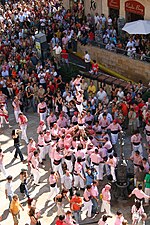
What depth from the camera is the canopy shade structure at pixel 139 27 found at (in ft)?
81.9

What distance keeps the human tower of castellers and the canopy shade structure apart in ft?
19.2

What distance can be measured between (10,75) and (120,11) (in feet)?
25.1

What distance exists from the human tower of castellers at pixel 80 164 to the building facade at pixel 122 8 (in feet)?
26.6

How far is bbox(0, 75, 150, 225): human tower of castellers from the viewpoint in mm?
14695

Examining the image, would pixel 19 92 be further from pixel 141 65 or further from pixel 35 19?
pixel 35 19

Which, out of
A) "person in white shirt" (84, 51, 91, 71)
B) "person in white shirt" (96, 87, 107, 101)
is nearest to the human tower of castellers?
"person in white shirt" (96, 87, 107, 101)

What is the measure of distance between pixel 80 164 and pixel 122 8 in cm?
1447

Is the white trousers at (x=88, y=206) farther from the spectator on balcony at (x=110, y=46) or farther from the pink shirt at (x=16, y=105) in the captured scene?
the spectator on balcony at (x=110, y=46)

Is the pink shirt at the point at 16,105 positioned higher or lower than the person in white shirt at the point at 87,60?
lower

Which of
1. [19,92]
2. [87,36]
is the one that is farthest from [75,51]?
[19,92]

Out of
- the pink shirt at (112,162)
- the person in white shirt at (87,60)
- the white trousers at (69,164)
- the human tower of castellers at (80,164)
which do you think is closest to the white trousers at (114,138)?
the human tower of castellers at (80,164)

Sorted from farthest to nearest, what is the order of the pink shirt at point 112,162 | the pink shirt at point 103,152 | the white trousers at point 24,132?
the white trousers at point 24,132, the pink shirt at point 103,152, the pink shirt at point 112,162

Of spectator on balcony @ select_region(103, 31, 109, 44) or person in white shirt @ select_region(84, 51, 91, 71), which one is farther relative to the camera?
spectator on balcony @ select_region(103, 31, 109, 44)

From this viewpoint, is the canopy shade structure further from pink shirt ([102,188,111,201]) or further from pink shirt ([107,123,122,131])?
pink shirt ([102,188,111,201])
